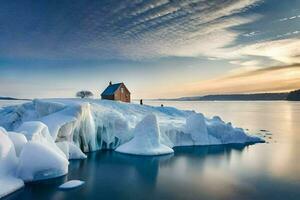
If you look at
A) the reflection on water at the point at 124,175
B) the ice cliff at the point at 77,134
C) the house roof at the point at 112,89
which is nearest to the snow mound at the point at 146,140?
the ice cliff at the point at 77,134

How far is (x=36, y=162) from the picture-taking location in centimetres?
1338

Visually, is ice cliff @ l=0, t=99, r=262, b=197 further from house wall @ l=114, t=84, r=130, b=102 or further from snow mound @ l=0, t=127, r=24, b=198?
house wall @ l=114, t=84, r=130, b=102

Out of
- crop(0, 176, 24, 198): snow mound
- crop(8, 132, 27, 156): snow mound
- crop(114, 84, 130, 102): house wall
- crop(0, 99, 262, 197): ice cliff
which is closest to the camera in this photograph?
crop(0, 176, 24, 198): snow mound

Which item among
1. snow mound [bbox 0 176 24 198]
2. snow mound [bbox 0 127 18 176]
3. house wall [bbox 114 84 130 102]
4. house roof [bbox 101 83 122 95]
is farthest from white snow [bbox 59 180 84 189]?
house roof [bbox 101 83 122 95]

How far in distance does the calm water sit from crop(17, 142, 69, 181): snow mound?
0.55 m

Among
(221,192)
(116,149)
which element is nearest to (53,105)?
(116,149)

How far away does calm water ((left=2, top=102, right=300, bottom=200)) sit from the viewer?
12242 mm

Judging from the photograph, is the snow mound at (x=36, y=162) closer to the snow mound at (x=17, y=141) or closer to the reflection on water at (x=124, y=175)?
the reflection on water at (x=124, y=175)

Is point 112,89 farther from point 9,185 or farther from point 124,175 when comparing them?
point 9,185

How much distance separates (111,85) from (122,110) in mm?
12431

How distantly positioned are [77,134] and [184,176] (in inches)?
377

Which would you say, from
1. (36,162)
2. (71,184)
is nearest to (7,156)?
(36,162)

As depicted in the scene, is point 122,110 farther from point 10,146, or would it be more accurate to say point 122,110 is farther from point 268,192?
point 268,192

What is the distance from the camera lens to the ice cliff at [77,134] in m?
13.5
